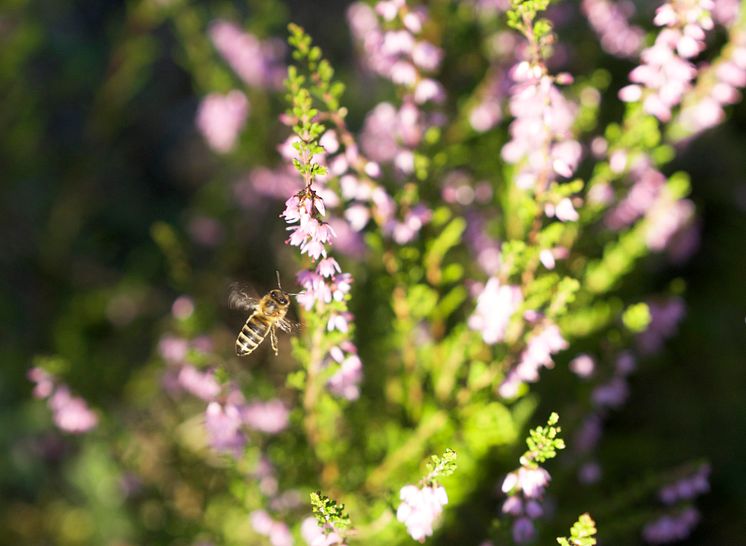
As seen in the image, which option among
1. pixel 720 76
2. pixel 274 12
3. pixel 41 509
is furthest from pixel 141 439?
pixel 720 76

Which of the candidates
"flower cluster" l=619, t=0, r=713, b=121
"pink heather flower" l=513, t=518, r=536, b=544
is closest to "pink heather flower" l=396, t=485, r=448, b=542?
"pink heather flower" l=513, t=518, r=536, b=544

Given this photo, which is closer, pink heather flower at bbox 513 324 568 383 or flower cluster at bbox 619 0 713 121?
flower cluster at bbox 619 0 713 121

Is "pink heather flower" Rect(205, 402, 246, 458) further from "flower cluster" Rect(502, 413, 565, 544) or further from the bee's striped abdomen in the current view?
"flower cluster" Rect(502, 413, 565, 544)

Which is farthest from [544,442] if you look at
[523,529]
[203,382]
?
[203,382]

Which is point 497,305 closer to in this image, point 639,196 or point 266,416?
point 639,196

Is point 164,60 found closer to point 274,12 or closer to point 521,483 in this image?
point 274,12

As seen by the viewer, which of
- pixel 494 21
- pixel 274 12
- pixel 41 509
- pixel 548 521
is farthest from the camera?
pixel 41 509
